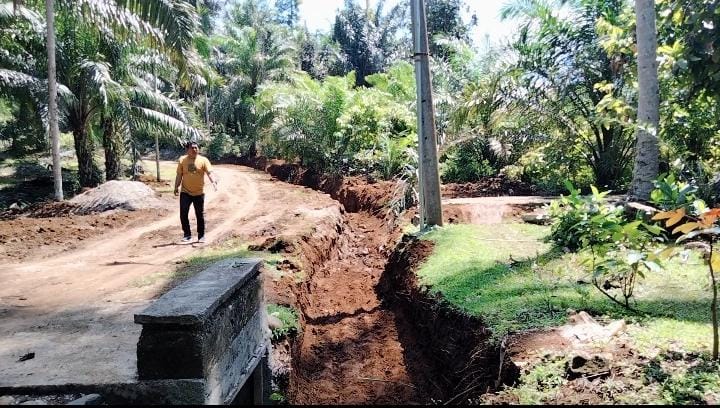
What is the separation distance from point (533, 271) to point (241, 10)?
41480 mm

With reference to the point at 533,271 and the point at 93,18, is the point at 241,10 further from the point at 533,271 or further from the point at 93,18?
the point at 533,271

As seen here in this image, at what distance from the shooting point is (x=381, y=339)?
20.7 ft

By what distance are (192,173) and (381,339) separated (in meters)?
4.03

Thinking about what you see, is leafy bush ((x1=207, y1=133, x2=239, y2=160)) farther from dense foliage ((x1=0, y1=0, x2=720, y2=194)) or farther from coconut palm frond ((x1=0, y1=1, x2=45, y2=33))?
coconut palm frond ((x1=0, y1=1, x2=45, y2=33))

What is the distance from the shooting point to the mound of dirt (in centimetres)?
1195

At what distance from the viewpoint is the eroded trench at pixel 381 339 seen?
15.6 feet

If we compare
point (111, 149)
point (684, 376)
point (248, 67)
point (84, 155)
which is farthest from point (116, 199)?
point (248, 67)

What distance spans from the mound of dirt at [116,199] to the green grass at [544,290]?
8.19 meters

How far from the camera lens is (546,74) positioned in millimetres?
10984

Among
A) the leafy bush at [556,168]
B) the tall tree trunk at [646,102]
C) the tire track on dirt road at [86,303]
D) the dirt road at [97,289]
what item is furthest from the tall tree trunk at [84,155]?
the tall tree trunk at [646,102]

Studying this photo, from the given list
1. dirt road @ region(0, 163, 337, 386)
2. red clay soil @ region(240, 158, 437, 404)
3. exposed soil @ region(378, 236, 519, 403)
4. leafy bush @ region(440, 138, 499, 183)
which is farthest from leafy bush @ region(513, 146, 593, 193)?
exposed soil @ region(378, 236, 519, 403)

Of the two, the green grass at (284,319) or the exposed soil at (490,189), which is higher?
the exposed soil at (490,189)

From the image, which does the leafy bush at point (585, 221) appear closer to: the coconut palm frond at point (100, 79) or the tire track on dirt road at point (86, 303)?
the tire track on dirt road at point (86, 303)

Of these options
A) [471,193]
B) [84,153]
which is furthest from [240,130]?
[471,193]
